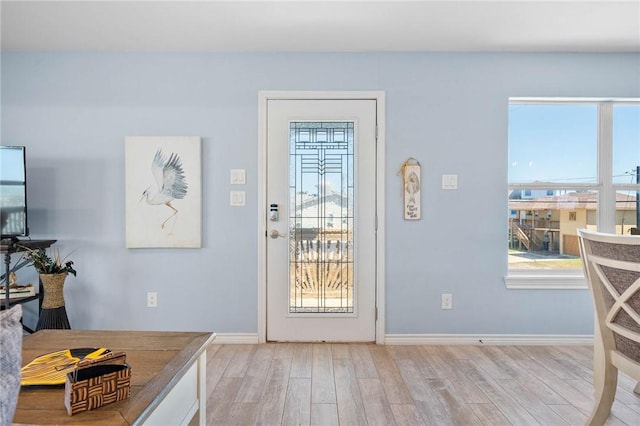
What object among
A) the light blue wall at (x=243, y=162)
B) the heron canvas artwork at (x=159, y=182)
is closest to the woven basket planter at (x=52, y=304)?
the light blue wall at (x=243, y=162)

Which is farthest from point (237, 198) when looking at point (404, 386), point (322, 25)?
point (404, 386)

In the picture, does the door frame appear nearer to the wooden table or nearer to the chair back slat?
the chair back slat

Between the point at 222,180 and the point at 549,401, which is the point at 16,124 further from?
the point at 549,401

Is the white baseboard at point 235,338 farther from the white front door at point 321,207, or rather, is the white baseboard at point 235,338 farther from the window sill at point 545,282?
the window sill at point 545,282

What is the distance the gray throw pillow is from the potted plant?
267 cm

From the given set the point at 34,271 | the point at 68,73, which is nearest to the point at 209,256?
the point at 34,271

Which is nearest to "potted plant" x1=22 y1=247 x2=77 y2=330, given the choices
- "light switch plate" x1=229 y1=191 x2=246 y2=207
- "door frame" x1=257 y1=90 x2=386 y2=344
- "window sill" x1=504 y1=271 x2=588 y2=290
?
"light switch plate" x1=229 y1=191 x2=246 y2=207

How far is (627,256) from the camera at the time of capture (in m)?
1.43

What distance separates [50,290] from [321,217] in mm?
2016

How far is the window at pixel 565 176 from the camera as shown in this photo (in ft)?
10.7

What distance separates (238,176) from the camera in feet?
10.4

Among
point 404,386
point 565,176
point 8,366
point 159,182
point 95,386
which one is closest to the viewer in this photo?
point 8,366

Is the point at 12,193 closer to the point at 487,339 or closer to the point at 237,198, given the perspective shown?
the point at 237,198

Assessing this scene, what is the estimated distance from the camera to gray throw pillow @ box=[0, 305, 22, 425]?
0.52 metres
